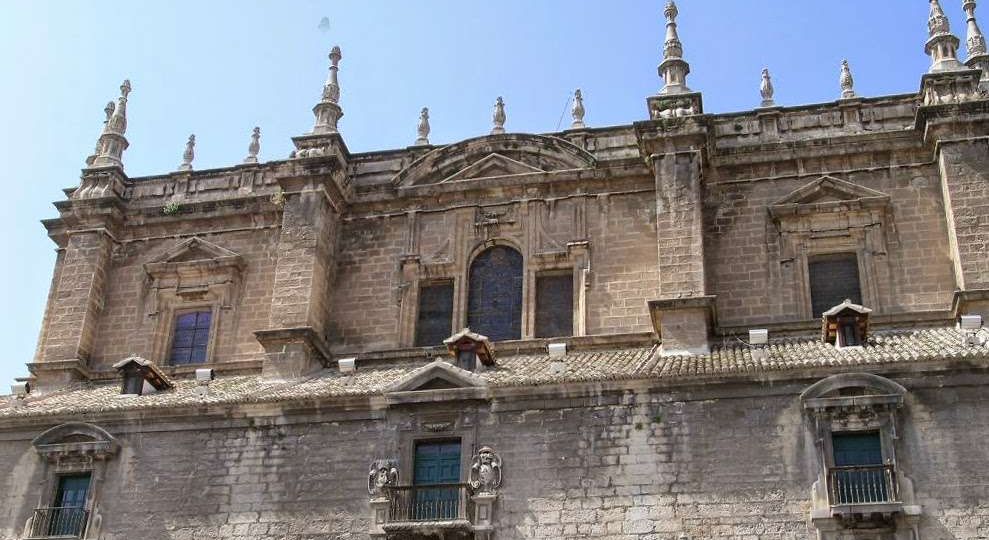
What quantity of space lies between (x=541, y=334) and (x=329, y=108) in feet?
23.5

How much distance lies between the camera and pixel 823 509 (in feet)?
A: 66.4

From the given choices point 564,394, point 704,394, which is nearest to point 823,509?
point 704,394

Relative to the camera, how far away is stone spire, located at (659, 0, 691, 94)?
2746 centimetres

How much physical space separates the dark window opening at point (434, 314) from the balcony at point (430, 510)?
198 inches

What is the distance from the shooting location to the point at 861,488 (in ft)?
66.8

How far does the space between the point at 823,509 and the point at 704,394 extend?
267 centimetres

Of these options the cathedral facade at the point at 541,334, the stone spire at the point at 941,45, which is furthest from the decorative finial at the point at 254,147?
the stone spire at the point at 941,45

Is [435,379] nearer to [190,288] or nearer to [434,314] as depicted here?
[434,314]

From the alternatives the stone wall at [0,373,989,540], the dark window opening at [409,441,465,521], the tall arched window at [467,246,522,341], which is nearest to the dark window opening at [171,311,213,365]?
the stone wall at [0,373,989,540]

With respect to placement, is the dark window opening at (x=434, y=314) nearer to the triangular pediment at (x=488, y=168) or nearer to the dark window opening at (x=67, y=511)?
the triangular pediment at (x=488, y=168)

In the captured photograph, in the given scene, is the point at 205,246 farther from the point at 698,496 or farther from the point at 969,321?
the point at 969,321

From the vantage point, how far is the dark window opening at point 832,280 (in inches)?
1003

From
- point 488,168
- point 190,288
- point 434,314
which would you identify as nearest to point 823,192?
point 488,168

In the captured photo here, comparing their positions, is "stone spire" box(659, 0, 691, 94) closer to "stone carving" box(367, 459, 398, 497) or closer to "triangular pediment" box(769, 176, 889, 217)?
"triangular pediment" box(769, 176, 889, 217)
